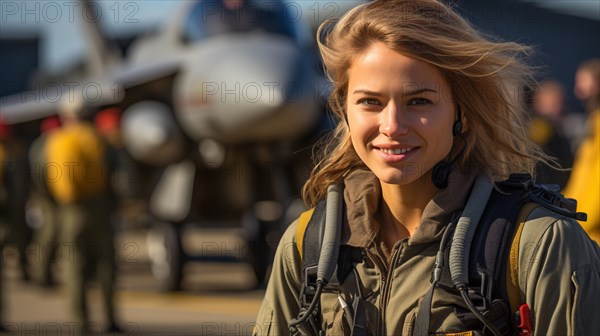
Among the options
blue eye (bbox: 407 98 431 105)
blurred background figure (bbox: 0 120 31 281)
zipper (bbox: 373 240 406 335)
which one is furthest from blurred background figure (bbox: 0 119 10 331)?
blue eye (bbox: 407 98 431 105)

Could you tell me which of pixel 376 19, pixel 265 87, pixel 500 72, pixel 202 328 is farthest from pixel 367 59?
pixel 265 87

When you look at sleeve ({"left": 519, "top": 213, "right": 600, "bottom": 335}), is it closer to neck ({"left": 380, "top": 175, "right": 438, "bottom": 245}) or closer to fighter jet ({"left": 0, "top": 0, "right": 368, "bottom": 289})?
neck ({"left": 380, "top": 175, "right": 438, "bottom": 245})

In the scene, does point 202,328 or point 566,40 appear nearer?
point 202,328

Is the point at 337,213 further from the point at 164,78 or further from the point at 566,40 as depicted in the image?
the point at 566,40

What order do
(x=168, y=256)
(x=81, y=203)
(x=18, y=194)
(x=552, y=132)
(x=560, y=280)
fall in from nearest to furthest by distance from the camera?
(x=560, y=280) < (x=81, y=203) < (x=552, y=132) < (x=168, y=256) < (x=18, y=194)

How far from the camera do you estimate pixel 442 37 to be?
208cm

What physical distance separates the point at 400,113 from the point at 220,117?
25.6ft

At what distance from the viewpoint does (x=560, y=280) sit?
188 cm

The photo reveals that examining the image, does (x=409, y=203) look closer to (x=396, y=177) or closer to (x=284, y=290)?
(x=396, y=177)

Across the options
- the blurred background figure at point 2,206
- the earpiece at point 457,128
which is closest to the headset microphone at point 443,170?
the earpiece at point 457,128

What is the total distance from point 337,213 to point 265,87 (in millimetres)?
7168

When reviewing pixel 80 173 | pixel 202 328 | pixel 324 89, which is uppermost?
pixel 324 89

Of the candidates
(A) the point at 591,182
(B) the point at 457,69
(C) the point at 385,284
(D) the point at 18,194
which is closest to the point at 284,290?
(C) the point at 385,284

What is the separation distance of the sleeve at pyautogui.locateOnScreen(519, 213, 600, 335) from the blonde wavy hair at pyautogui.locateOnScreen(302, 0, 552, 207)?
0.31 meters
